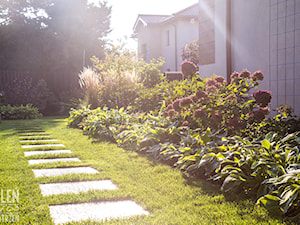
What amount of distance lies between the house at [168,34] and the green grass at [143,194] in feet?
39.4

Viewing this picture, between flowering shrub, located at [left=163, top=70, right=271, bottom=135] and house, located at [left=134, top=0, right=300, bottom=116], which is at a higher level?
house, located at [left=134, top=0, right=300, bottom=116]

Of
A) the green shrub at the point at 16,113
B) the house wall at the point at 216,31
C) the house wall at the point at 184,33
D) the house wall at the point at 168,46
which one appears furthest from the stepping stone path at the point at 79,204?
the house wall at the point at 168,46

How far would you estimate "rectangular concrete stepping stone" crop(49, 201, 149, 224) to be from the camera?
1.86 metres

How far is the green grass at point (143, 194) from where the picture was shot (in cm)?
180

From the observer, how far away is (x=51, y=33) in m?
18.6

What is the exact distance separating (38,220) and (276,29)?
3875 mm

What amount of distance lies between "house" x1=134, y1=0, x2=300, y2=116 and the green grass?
7.24 feet

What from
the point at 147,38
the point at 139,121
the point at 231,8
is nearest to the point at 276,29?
the point at 231,8

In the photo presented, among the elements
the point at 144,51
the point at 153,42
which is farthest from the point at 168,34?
the point at 144,51

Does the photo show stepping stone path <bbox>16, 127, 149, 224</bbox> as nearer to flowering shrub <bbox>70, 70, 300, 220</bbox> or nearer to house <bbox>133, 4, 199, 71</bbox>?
flowering shrub <bbox>70, 70, 300, 220</bbox>

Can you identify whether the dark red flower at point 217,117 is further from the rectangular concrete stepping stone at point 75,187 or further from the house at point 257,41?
the house at point 257,41

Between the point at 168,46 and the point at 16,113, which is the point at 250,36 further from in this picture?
the point at 168,46

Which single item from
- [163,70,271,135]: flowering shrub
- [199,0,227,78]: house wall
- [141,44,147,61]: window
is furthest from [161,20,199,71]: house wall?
[163,70,271,135]: flowering shrub

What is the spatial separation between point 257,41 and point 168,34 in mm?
12804
